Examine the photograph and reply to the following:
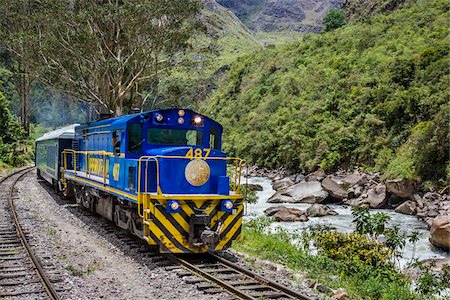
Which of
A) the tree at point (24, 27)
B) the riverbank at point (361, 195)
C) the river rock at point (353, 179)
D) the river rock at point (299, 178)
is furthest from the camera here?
the tree at point (24, 27)

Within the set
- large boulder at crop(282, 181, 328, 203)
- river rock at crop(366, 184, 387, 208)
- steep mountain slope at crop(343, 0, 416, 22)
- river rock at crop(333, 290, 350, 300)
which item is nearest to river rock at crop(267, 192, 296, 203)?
large boulder at crop(282, 181, 328, 203)

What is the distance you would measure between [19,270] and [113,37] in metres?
22.3

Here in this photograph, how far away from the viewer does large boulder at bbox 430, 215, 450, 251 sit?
14.4 m

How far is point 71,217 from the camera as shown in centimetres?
1507

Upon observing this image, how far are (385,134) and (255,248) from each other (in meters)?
19.1

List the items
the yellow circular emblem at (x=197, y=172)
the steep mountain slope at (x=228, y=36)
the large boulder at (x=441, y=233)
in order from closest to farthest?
the yellow circular emblem at (x=197, y=172), the large boulder at (x=441, y=233), the steep mountain slope at (x=228, y=36)

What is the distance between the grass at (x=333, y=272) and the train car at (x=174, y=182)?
1.44m

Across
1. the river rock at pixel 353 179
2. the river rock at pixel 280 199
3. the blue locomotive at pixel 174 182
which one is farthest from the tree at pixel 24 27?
the blue locomotive at pixel 174 182

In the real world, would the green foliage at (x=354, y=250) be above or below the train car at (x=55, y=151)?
below

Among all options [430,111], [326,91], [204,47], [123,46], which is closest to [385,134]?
[430,111]

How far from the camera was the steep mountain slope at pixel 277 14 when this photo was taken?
590 feet

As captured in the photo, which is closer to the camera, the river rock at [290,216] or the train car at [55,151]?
the river rock at [290,216]

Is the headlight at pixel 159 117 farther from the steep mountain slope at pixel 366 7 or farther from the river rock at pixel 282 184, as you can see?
the steep mountain slope at pixel 366 7

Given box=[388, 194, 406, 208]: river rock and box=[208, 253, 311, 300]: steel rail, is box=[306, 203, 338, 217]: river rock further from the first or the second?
box=[208, 253, 311, 300]: steel rail
